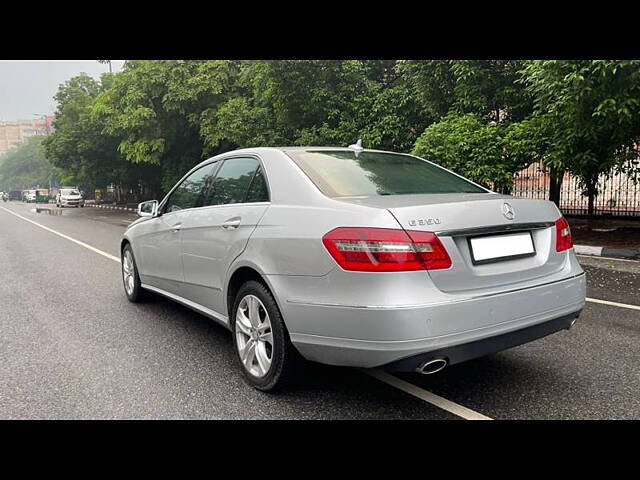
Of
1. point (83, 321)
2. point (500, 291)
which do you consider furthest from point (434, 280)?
Result: point (83, 321)

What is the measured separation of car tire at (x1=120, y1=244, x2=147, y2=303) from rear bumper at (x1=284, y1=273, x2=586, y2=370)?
10.8ft

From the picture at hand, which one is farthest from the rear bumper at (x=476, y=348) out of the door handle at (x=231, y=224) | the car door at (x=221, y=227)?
the door handle at (x=231, y=224)

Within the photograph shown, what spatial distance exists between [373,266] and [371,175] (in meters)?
1.05

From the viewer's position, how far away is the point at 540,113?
1166 cm

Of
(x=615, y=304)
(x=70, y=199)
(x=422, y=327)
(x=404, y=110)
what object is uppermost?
(x=404, y=110)

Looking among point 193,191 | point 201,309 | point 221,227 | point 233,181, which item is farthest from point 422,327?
point 193,191

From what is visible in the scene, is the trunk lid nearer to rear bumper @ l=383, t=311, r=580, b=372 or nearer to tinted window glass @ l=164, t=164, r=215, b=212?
rear bumper @ l=383, t=311, r=580, b=372

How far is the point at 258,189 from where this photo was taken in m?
3.67

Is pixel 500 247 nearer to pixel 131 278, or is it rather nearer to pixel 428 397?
pixel 428 397

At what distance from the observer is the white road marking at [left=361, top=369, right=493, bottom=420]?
9.95 feet

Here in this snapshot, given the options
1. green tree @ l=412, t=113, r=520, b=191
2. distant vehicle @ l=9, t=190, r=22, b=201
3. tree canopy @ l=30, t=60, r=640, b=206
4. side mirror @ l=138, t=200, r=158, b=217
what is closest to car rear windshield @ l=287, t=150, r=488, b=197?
side mirror @ l=138, t=200, r=158, b=217

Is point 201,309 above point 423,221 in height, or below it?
below

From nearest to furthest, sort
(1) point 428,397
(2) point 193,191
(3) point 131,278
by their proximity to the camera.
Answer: (1) point 428,397
(2) point 193,191
(3) point 131,278
